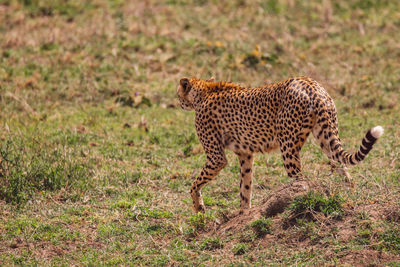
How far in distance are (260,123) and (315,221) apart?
1.51 m

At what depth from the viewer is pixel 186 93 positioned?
8.27 m

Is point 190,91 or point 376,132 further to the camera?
point 190,91

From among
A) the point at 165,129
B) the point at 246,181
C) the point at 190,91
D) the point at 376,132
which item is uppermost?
the point at 376,132

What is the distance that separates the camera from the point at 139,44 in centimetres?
1380

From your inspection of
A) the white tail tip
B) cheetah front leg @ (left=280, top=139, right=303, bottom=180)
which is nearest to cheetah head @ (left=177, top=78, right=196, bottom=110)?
cheetah front leg @ (left=280, top=139, right=303, bottom=180)

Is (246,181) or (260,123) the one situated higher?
(260,123)

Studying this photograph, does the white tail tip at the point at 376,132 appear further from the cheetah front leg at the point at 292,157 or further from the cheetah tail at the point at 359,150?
the cheetah front leg at the point at 292,157

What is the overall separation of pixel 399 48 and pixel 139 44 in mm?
5605

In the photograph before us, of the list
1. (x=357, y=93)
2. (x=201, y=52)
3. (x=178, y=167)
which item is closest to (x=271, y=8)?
(x=201, y=52)

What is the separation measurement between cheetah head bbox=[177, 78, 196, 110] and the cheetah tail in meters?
2.21

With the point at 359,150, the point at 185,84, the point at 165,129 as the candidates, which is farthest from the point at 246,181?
the point at 165,129

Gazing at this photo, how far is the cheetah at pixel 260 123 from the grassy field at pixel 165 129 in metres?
0.31

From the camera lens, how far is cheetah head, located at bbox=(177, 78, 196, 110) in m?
8.17

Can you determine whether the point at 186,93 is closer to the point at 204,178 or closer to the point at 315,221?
the point at 204,178
